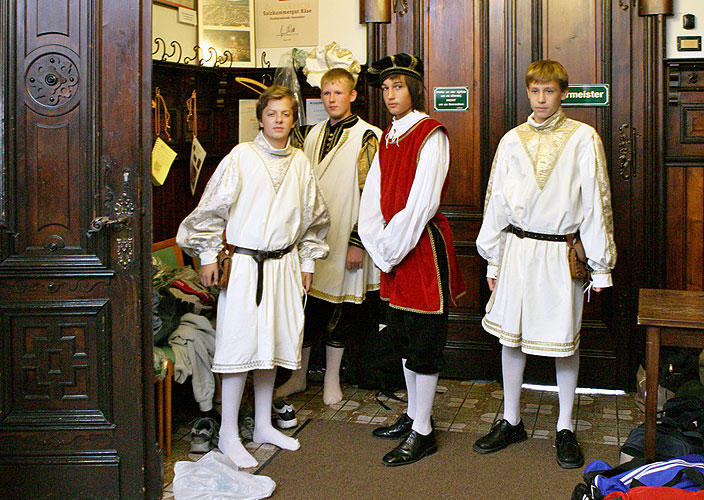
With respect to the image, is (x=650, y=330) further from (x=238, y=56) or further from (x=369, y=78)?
(x=238, y=56)

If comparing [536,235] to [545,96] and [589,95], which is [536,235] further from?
[589,95]

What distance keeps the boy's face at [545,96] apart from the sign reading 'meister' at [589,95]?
963mm

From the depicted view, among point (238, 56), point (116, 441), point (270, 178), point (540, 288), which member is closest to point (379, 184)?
point (270, 178)

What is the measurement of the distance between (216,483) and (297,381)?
1223mm

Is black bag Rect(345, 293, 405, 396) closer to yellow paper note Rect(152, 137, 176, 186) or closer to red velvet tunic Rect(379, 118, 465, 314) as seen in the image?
Answer: red velvet tunic Rect(379, 118, 465, 314)

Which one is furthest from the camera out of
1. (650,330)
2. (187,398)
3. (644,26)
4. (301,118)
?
(301,118)

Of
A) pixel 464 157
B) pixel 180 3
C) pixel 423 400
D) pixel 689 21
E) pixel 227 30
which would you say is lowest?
pixel 423 400

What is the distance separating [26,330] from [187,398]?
Answer: 1095mm

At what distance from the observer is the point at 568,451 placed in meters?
3.33

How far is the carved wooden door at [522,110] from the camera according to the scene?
4.21 meters

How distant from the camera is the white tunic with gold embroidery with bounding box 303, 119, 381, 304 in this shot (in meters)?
4.03

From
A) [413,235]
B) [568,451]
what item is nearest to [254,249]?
[413,235]

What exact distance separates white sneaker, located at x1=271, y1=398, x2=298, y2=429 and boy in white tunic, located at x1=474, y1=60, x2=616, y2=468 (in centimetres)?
84

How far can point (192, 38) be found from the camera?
466 centimetres
